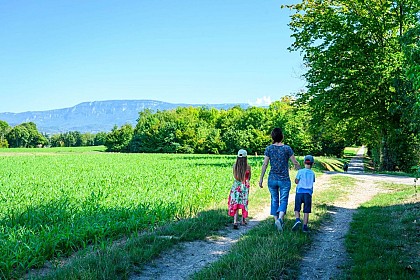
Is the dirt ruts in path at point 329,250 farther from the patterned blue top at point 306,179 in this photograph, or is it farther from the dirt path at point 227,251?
the patterned blue top at point 306,179

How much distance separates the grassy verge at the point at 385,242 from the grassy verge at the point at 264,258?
936mm

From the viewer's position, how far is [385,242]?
24.5 feet

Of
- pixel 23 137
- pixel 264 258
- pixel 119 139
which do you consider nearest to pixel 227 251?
pixel 264 258

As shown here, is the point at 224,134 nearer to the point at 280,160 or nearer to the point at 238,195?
the point at 238,195

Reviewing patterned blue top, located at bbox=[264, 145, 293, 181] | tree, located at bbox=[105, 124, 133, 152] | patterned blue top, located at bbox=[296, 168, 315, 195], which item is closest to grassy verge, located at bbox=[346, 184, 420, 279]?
patterned blue top, located at bbox=[296, 168, 315, 195]

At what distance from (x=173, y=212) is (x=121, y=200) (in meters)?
2.24

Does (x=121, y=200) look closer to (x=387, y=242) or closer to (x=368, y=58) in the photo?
(x=387, y=242)

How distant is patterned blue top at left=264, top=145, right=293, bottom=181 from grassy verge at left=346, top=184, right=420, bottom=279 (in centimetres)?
197

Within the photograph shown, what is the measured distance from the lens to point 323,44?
2747 centimetres

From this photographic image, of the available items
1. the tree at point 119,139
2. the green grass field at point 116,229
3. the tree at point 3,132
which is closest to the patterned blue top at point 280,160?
the green grass field at point 116,229

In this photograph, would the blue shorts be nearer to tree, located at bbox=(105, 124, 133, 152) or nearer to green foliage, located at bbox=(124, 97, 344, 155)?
green foliage, located at bbox=(124, 97, 344, 155)

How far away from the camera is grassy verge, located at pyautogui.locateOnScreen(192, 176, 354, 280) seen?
5.59 meters

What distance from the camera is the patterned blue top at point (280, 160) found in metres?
8.42

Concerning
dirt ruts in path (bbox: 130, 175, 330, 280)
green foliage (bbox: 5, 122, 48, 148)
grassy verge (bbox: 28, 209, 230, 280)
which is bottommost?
green foliage (bbox: 5, 122, 48, 148)
